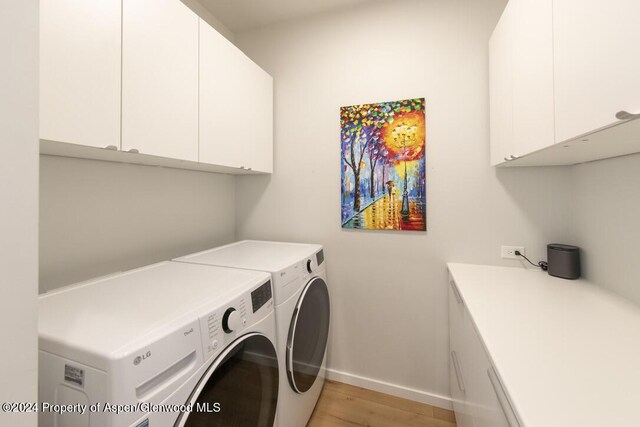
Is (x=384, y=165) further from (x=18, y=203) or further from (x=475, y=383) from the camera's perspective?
(x=18, y=203)

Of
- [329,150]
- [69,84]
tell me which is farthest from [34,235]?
[329,150]

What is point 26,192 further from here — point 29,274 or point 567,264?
point 567,264

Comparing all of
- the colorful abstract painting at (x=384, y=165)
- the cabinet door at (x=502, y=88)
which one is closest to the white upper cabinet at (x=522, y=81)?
the cabinet door at (x=502, y=88)

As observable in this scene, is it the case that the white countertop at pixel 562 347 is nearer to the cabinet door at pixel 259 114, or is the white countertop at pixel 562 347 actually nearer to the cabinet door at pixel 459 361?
the cabinet door at pixel 459 361

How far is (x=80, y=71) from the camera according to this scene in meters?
0.84

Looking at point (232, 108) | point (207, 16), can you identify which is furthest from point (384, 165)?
point (207, 16)

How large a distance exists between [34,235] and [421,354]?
6.29ft

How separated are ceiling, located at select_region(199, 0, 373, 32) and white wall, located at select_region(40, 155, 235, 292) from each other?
1.16 m

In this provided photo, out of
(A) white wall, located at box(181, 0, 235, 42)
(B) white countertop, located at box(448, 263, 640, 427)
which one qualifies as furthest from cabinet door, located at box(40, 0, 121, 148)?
(B) white countertop, located at box(448, 263, 640, 427)

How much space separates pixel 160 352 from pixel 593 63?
133cm

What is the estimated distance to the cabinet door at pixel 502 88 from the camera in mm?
1223

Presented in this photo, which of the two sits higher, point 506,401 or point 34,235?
point 34,235

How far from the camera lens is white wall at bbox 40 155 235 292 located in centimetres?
108

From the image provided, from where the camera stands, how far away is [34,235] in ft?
1.43
